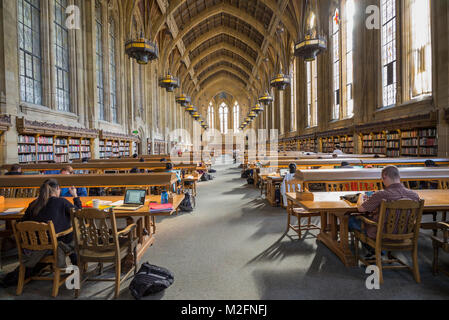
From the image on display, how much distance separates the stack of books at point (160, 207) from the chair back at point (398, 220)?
7.38ft

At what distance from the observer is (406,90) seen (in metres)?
9.80

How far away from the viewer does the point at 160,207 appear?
3.16 m

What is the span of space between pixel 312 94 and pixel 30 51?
17387mm

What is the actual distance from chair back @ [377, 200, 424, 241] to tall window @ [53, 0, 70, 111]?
11.7 metres

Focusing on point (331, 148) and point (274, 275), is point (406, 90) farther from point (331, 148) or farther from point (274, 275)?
point (274, 275)

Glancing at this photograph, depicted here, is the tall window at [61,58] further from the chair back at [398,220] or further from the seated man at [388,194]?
→ the chair back at [398,220]

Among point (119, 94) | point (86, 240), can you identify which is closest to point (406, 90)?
point (86, 240)

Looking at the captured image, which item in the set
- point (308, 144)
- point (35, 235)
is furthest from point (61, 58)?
point (308, 144)

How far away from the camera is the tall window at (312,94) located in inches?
782

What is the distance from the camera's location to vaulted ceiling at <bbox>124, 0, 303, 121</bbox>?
1861 centimetres

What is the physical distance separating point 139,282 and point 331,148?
49.1 feet

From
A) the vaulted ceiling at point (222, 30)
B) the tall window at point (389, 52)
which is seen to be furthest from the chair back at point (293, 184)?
the vaulted ceiling at point (222, 30)

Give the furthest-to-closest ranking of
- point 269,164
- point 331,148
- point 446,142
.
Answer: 1. point 331,148
2. point 269,164
3. point 446,142

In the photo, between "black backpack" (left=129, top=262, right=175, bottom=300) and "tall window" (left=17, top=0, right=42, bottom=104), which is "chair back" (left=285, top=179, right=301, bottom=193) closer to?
"black backpack" (left=129, top=262, right=175, bottom=300)
